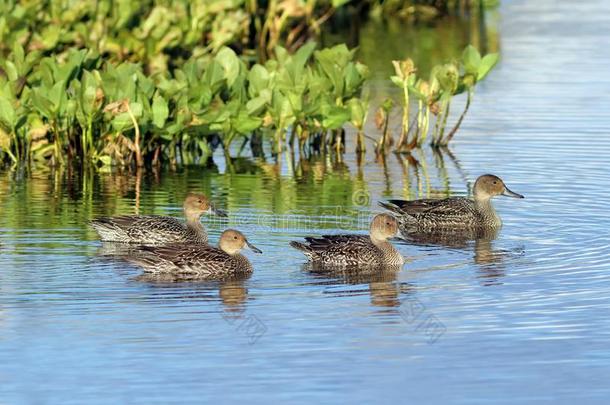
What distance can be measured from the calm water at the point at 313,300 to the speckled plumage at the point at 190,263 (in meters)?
0.16

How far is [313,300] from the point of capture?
13.6 metres

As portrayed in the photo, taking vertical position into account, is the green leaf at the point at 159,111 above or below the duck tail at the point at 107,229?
above

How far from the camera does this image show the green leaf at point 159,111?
2056cm

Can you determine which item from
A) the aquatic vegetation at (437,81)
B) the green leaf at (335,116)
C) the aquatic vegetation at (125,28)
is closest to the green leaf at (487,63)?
the aquatic vegetation at (437,81)

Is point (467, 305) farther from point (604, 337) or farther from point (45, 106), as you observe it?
point (45, 106)

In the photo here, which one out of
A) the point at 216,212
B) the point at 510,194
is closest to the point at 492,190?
the point at 510,194

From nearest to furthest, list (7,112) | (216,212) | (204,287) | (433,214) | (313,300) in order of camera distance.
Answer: (313,300) < (204,287) < (216,212) < (433,214) < (7,112)

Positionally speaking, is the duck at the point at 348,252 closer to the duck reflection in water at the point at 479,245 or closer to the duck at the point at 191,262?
the duck at the point at 191,262

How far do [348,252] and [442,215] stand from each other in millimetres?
2748

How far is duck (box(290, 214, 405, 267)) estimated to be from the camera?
1520 cm

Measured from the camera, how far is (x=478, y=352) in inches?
461

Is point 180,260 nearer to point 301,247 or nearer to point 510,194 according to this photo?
point 301,247

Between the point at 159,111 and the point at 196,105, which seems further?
the point at 196,105

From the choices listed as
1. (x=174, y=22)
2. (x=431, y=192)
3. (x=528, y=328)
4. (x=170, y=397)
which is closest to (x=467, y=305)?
(x=528, y=328)
